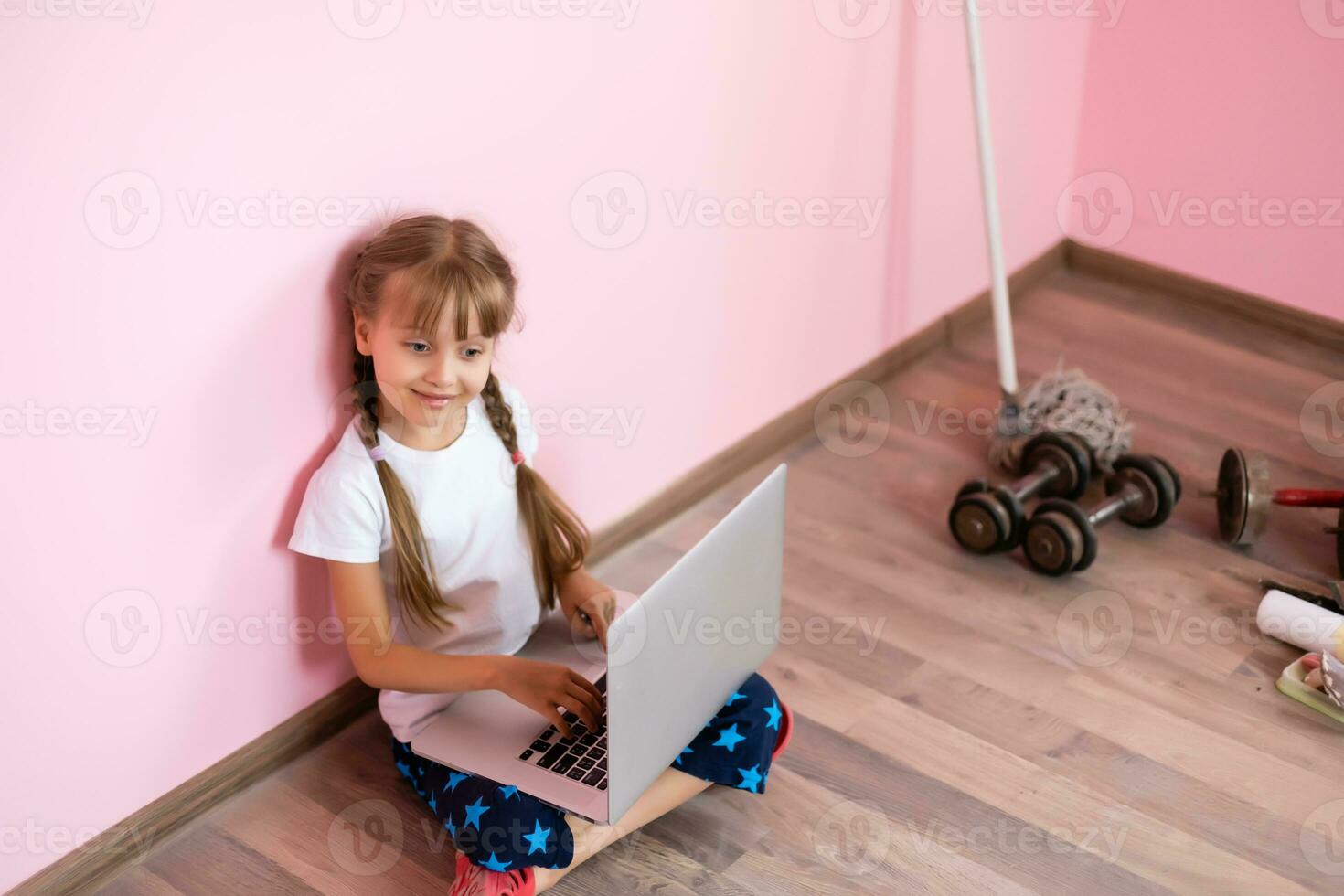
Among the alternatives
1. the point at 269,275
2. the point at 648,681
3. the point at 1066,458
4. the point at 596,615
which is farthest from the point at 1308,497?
the point at 269,275

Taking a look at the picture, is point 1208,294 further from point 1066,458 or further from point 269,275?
point 269,275

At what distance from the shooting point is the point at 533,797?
57.3 inches

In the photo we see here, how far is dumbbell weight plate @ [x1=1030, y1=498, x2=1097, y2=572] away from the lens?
75.9 inches

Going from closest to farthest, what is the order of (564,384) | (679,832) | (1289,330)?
1. (679,832)
2. (564,384)
3. (1289,330)

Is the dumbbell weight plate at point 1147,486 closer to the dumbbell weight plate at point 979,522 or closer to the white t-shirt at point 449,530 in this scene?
the dumbbell weight plate at point 979,522

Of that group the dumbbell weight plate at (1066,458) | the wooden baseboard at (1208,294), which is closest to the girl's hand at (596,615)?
the dumbbell weight plate at (1066,458)

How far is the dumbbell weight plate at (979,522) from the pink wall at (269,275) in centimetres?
38

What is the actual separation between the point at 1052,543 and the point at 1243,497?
0.91 ft

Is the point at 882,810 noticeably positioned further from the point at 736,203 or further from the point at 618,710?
the point at 736,203

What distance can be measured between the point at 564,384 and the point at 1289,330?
1.47m

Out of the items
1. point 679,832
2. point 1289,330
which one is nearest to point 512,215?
point 679,832

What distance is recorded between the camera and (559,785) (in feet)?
4.75

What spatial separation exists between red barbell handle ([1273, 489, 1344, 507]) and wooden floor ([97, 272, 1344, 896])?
3.1 inches

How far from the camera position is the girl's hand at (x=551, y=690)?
146 centimetres
